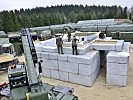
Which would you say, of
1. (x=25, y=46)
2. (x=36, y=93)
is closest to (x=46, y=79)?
(x=25, y=46)

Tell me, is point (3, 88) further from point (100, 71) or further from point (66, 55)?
point (100, 71)

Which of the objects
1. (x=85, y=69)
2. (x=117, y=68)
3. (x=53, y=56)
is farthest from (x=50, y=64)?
(x=117, y=68)

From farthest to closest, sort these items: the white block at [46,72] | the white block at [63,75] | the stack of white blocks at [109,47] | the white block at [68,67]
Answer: the white block at [46,72]
the stack of white blocks at [109,47]
the white block at [63,75]
the white block at [68,67]

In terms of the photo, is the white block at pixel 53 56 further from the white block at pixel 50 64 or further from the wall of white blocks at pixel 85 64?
the white block at pixel 50 64

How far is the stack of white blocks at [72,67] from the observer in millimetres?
12541

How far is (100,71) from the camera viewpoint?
1528 centimetres

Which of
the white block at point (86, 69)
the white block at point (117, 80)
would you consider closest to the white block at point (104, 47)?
the white block at point (86, 69)

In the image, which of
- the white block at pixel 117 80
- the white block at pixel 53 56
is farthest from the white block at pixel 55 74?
the white block at pixel 117 80

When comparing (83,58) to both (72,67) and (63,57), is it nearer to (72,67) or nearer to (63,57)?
(72,67)

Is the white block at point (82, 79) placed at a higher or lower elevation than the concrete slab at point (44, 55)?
lower

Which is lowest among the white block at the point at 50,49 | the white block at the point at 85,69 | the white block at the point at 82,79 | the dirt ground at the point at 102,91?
the dirt ground at the point at 102,91

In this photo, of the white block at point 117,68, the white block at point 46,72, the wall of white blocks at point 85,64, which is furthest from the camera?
the white block at point 46,72

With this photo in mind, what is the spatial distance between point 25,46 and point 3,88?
3141mm

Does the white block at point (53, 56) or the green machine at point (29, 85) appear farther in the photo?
the white block at point (53, 56)
